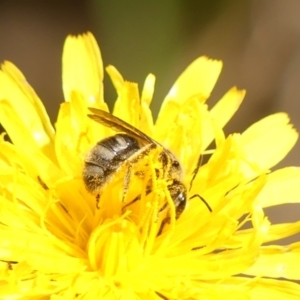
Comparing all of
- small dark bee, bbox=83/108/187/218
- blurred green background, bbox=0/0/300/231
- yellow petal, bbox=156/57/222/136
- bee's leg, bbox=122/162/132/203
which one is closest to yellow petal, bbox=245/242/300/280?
small dark bee, bbox=83/108/187/218

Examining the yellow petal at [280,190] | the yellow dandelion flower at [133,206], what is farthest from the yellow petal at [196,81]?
the yellow petal at [280,190]

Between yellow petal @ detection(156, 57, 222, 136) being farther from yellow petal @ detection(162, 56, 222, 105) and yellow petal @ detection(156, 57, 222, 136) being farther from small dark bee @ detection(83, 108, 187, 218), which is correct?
small dark bee @ detection(83, 108, 187, 218)

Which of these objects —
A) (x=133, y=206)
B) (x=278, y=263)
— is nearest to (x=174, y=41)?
(x=133, y=206)

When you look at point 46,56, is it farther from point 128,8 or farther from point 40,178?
point 40,178

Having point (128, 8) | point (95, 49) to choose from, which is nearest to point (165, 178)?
point (95, 49)

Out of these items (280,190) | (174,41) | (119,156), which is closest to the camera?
(119,156)

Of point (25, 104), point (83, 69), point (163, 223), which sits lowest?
point (163, 223)

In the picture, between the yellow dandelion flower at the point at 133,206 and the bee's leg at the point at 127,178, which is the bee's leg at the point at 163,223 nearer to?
the yellow dandelion flower at the point at 133,206

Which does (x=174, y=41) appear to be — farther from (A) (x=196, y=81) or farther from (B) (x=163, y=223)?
(B) (x=163, y=223)
